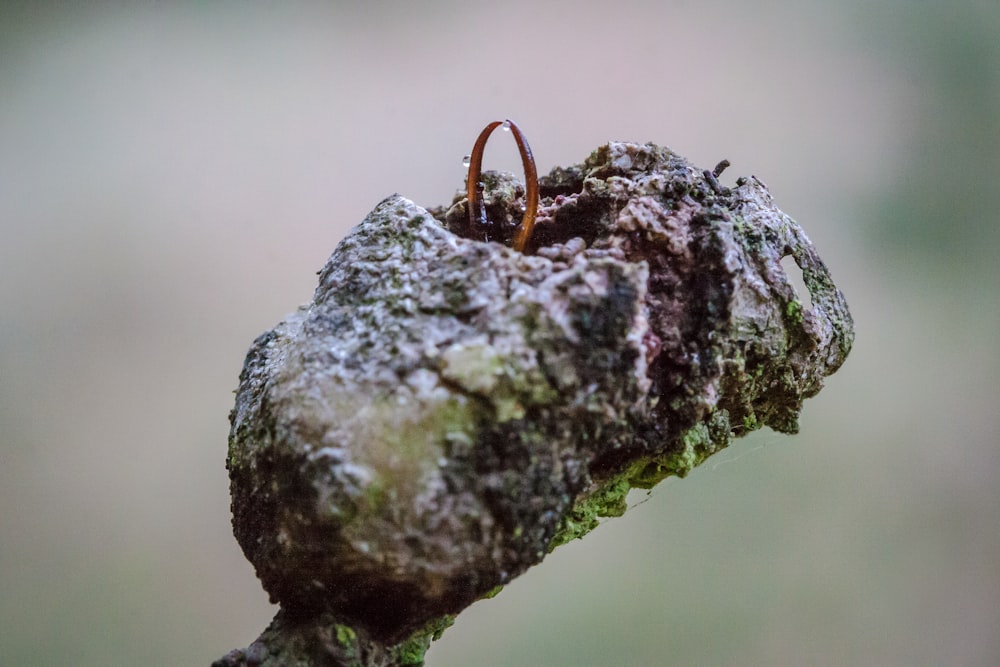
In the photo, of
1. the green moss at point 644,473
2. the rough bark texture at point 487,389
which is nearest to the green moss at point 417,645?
the rough bark texture at point 487,389

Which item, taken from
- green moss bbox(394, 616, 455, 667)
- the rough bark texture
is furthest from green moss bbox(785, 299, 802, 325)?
green moss bbox(394, 616, 455, 667)

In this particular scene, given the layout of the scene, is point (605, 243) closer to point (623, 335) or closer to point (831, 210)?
point (623, 335)

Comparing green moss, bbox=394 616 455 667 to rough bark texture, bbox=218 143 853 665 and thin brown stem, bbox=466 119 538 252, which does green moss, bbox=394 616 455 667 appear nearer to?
rough bark texture, bbox=218 143 853 665

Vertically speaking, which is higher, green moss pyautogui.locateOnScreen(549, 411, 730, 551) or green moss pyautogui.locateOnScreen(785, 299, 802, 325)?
green moss pyautogui.locateOnScreen(785, 299, 802, 325)

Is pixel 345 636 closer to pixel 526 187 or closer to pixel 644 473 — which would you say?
pixel 644 473

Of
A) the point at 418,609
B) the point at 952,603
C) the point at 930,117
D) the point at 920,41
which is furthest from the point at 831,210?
the point at 418,609

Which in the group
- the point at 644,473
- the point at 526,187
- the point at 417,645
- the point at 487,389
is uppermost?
the point at 526,187

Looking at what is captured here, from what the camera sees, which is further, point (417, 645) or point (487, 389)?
point (417, 645)

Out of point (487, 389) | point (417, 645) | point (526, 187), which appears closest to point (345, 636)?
point (417, 645)
